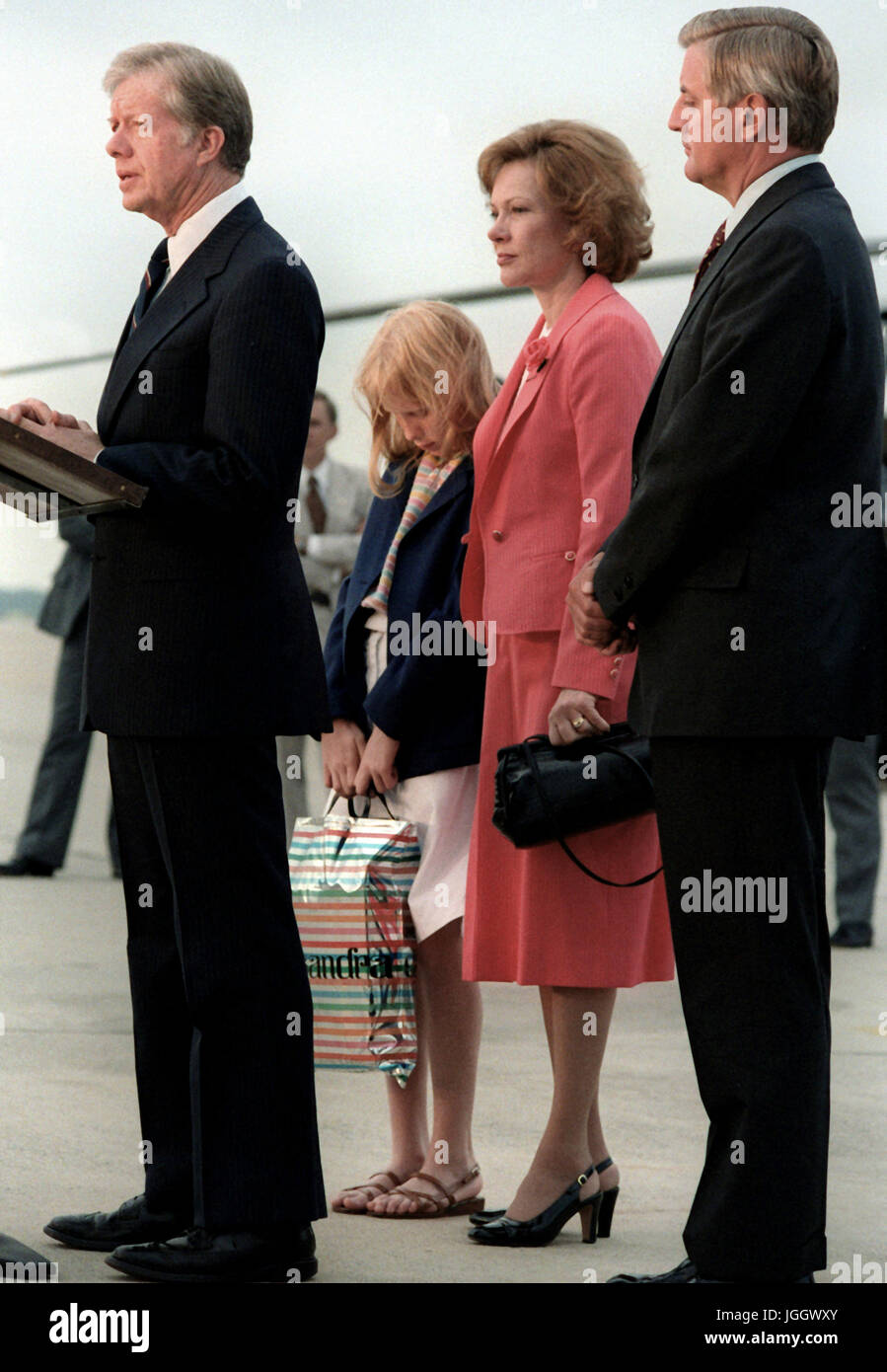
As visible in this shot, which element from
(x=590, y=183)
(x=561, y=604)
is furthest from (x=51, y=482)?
(x=590, y=183)

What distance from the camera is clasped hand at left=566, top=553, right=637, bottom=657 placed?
2.36 meters

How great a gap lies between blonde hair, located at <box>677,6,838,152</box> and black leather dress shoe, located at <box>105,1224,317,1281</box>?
5.15 feet

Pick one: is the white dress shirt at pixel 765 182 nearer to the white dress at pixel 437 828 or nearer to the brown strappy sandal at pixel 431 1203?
the white dress at pixel 437 828

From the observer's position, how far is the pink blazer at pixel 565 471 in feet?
9.00

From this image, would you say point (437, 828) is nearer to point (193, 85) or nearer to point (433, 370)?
point (433, 370)

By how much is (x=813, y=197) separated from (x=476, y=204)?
5.38 meters

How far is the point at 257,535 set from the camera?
8.29ft

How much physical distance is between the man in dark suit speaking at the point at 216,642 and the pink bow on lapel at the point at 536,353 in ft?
1.42

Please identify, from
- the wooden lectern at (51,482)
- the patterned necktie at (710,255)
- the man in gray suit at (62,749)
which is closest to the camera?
the wooden lectern at (51,482)

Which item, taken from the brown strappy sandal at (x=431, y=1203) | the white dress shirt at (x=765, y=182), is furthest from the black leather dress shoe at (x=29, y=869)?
the white dress shirt at (x=765, y=182)

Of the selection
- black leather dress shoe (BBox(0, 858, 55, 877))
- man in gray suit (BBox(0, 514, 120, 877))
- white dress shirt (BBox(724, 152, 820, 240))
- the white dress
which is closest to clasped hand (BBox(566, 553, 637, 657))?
white dress shirt (BBox(724, 152, 820, 240))

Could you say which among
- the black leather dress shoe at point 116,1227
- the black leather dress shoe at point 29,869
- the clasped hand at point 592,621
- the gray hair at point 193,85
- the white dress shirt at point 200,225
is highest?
the gray hair at point 193,85

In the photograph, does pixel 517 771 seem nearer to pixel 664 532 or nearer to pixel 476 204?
pixel 664 532

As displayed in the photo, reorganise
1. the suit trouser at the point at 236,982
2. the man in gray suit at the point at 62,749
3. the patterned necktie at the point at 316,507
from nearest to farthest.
→ 1. the suit trouser at the point at 236,982
2. the patterned necktie at the point at 316,507
3. the man in gray suit at the point at 62,749
